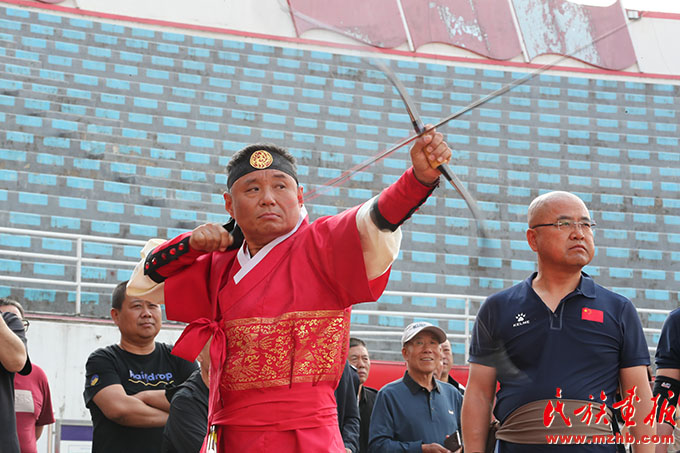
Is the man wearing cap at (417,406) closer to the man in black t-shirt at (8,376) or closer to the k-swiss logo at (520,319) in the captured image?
the k-swiss logo at (520,319)

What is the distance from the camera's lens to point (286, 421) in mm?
1787

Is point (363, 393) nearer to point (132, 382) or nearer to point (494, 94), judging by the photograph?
point (132, 382)

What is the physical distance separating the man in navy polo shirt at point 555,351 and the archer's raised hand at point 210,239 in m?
0.72

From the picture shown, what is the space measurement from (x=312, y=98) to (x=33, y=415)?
676 cm

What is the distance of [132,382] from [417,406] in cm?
117

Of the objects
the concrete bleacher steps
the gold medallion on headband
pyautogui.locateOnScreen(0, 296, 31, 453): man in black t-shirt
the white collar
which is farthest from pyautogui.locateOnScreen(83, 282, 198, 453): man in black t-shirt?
the concrete bleacher steps

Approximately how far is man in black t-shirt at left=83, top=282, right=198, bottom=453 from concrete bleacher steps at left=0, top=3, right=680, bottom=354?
164 inches

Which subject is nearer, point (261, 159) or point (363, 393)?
point (261, 159)

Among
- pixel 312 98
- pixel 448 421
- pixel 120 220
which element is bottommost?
pixel 448 421

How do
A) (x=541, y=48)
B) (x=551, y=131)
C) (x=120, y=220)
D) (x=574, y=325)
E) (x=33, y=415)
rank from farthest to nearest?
(x=120, y=220), (x=551, y=131), (x=33, y=415), (x=574, y=325), (x=541, y=48)

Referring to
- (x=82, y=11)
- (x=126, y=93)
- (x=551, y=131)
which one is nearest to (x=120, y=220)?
(x=126, y=93)

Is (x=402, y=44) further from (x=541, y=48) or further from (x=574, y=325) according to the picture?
(x=574, y=325)

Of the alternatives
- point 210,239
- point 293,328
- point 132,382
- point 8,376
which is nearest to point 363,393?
point 132,382

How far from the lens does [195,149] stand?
10273 millimetres
